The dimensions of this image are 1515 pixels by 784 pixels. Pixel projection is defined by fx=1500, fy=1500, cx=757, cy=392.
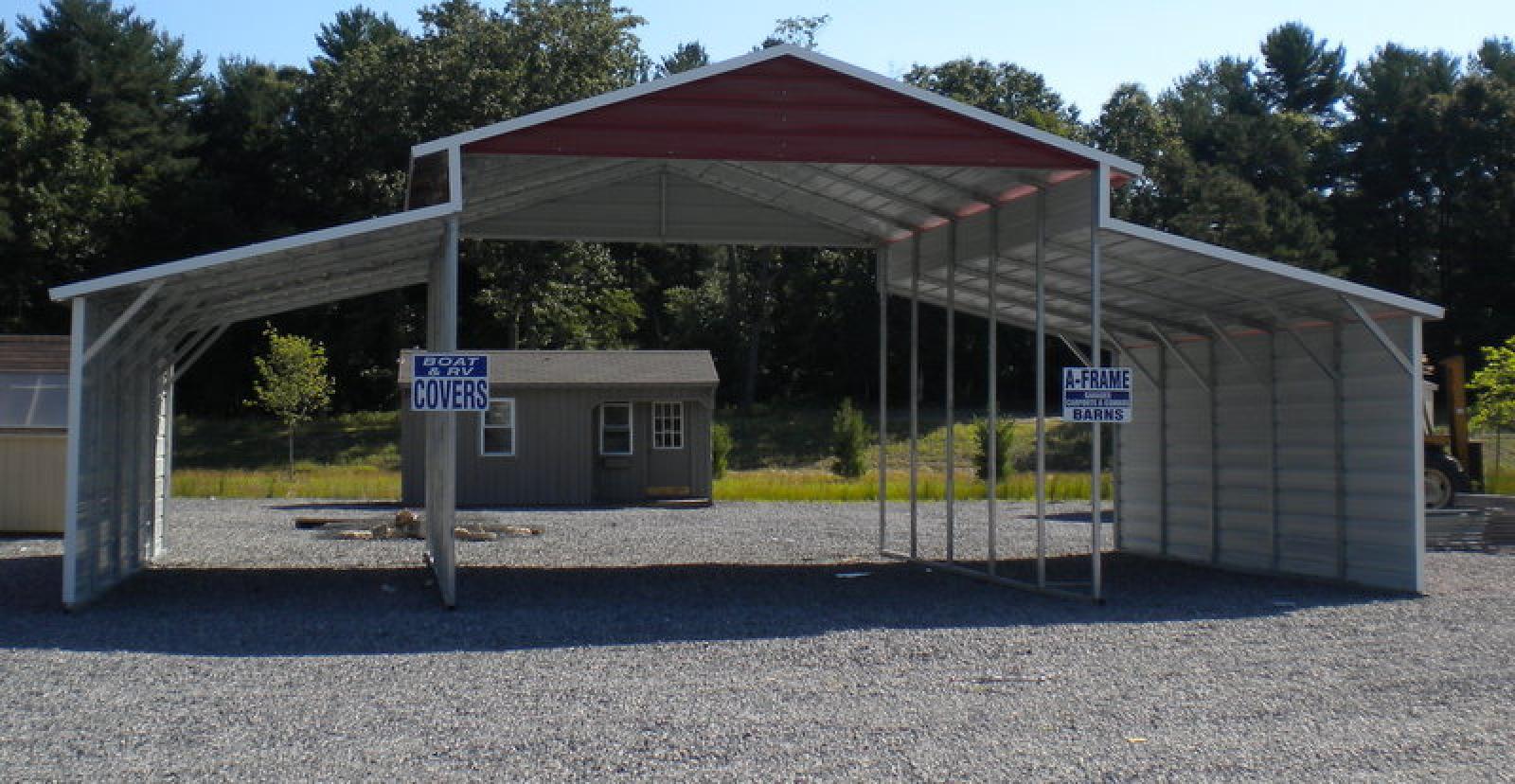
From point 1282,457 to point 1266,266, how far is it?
3066 mm

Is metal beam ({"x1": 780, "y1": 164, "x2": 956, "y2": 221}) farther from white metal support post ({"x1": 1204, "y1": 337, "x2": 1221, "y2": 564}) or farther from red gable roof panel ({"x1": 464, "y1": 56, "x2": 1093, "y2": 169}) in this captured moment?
white metal support post ({"x1": 1204, "y1": 337, "x2": 1221, "y2": 564})

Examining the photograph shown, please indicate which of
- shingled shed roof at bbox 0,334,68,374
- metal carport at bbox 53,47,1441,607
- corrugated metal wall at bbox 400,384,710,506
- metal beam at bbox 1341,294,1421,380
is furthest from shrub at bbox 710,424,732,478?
metal beam at bbox 1341,294,1421,380

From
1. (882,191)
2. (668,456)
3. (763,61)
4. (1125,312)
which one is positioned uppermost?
(763,61)

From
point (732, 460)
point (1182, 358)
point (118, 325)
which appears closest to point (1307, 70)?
point (732, 460)

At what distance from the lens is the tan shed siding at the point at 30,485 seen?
18.6 metres

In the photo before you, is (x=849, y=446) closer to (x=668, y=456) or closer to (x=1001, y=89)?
(x=668, y=456)

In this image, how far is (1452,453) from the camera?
2267 cm

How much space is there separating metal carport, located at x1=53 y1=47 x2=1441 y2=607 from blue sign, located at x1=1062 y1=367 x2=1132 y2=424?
1.18ft

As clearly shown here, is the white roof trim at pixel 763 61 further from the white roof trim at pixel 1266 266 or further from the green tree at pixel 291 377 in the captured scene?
the green tree at pixel 291 377

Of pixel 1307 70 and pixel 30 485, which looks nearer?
pixel 30 485

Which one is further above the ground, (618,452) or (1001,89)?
(1001,89)

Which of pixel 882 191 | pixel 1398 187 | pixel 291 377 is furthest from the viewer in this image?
pixel 1398 187

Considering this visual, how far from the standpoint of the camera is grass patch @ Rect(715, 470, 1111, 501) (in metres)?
29.8

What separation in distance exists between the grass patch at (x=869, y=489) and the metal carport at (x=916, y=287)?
10776 millimetres
